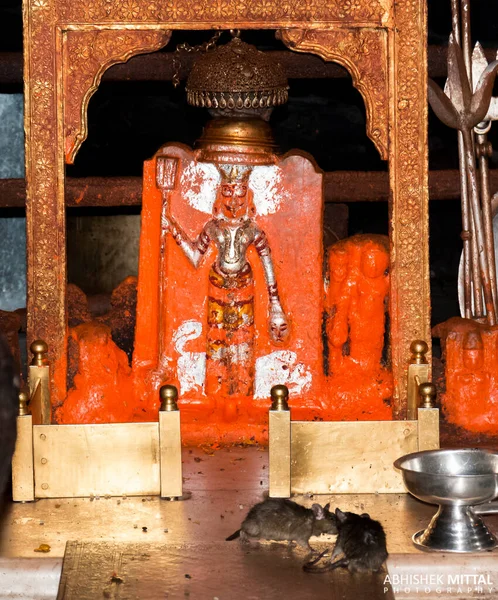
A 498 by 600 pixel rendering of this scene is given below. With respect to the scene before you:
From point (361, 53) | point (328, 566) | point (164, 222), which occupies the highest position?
point (361, 53)

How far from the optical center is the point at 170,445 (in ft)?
22.8

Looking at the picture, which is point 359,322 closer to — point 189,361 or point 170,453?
point 189,361

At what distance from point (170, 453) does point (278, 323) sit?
1.71 metres

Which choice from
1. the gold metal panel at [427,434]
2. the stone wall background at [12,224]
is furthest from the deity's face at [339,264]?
the stone wall background at [12,224]

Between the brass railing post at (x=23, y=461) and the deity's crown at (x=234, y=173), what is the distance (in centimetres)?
214

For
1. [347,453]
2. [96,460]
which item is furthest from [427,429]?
[96,460]

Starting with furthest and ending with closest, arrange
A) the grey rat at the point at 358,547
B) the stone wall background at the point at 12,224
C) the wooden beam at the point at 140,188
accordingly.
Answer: the stone wall background at the point at 12,224, the wooden beam at the point at 140,188, the grey rat at the point at 358,547

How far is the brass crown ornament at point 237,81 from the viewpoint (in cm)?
809

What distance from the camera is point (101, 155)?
10.7 meters

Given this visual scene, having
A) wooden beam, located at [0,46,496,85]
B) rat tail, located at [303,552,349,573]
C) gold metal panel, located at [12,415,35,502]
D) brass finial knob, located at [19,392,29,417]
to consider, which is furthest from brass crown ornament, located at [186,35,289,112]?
rat tail, located at [303,552,349,573]

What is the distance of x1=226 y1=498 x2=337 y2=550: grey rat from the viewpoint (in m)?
6.38

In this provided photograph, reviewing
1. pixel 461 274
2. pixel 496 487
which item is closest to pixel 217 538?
pixel 496 487

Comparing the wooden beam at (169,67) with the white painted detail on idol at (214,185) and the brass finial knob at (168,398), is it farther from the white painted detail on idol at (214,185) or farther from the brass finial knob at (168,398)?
the brass finial knob at (168,398)

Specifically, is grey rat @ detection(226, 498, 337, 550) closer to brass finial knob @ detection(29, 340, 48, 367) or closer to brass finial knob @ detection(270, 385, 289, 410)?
brass finial knob @ detection(270, 385, 289, 410)
